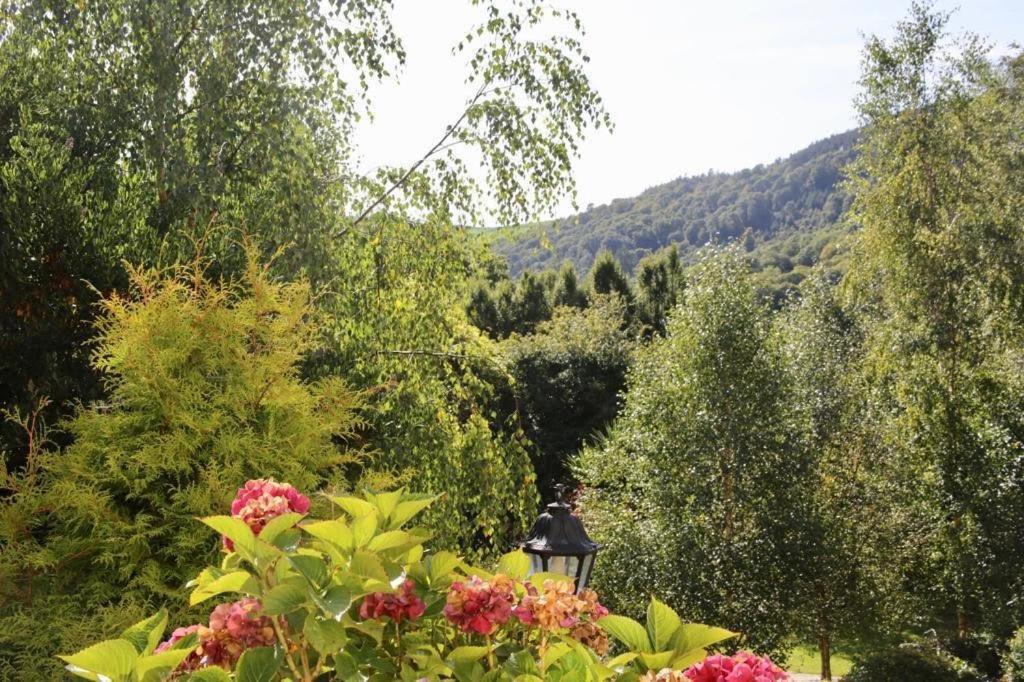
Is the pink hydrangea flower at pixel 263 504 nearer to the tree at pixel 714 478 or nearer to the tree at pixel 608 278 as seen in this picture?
the tree at pixel 714 478

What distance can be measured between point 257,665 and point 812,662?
1730 centimetres

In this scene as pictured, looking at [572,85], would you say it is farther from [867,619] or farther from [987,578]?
[987,578]

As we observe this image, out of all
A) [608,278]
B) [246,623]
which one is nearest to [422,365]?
[246,623]

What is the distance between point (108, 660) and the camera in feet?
5.25

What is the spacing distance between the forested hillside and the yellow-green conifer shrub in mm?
64763

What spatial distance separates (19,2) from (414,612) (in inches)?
202

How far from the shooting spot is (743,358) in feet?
36.4

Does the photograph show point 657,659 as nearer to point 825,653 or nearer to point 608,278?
point 825,653

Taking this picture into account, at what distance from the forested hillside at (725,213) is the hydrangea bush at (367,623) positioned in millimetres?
66638

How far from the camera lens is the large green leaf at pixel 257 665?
1.60m

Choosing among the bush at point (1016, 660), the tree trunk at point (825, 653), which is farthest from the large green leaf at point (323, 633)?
the bush at point (1016, 660)

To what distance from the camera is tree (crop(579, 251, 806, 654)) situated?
33.9 ft

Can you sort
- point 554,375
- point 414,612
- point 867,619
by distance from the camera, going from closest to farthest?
point 414,612 → point 867,619 → point 554,375

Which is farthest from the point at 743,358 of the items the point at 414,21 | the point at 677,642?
the point at 677,642
